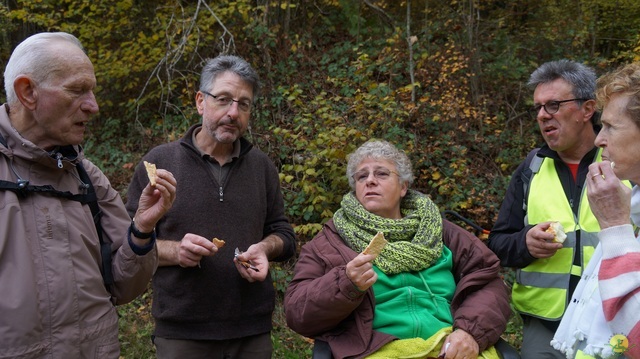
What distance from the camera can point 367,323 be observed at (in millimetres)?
3076

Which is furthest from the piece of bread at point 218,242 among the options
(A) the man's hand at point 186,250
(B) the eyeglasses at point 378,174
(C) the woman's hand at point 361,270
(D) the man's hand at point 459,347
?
Result: (D) the man's hand at point 459,347

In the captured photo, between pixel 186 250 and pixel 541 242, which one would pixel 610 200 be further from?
pixel 186 250

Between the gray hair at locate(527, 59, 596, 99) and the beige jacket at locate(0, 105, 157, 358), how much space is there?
2430mm

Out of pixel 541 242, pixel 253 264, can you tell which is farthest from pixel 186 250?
pixel 541 242

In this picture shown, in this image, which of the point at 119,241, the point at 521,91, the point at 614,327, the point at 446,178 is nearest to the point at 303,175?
the point at 446,178

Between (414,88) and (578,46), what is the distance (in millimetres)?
2918

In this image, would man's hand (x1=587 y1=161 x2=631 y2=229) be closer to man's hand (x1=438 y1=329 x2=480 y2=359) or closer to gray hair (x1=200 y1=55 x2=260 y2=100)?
man's hand (x1=438 y1=329 x2=480 y2=359)

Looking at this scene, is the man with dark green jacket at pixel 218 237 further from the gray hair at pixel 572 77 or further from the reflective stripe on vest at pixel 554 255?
the gray hair at pixel 572 77

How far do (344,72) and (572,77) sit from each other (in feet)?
16.2

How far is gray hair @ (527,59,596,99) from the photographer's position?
11.1 ft

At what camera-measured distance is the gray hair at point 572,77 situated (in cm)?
338

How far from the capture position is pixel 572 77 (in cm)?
341

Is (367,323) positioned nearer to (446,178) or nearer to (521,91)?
(446,178)

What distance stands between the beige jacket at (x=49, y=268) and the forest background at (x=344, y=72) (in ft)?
11.8
